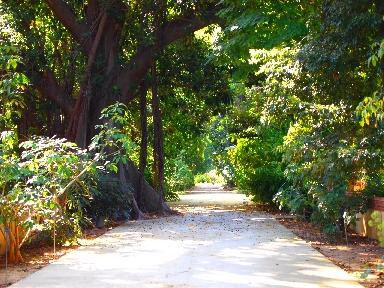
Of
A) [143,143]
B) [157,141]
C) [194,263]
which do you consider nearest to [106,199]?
[143,143]

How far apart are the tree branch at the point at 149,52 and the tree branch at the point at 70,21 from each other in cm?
156

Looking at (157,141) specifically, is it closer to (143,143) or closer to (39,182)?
(143,143)

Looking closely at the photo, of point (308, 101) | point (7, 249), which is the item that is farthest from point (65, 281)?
point (308, 101)

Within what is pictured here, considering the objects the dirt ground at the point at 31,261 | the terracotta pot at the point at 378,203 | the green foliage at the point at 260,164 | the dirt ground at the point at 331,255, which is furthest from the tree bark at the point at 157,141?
the terracotta pot at the point at 378,203

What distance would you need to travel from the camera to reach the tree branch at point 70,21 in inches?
731

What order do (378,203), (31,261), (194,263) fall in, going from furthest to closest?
(378,203) < (31,261) < (194,263)

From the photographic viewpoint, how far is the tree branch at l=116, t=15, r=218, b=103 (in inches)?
757

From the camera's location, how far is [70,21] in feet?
61.1

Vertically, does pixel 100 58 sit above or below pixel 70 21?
below

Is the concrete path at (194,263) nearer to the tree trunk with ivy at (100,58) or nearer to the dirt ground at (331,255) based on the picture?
the dirt ground at (331,255)

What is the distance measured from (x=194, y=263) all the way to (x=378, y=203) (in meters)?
4.74

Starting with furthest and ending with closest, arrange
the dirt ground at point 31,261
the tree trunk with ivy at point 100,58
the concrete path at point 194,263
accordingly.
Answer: the tree trunk with ivy at point 100,58 < the dirt ground at point 31,261 < the concrete path at point 194,263

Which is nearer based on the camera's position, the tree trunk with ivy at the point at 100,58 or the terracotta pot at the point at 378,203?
the terracotta pot at the point at 378,203

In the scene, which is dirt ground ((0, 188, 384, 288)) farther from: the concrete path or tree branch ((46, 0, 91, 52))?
tree branch ((46, 0, 91, 52))
